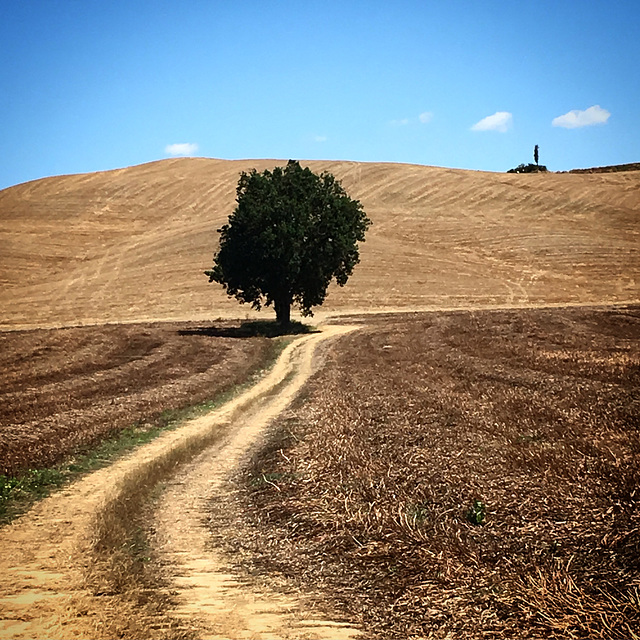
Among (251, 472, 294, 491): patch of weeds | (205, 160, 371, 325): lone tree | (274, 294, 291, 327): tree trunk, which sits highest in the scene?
(205, 160, 371, 325): lone tree

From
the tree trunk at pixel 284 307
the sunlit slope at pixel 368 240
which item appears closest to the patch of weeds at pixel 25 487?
the tree trunk at pixel 284 307

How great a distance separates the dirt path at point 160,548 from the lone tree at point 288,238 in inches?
1359

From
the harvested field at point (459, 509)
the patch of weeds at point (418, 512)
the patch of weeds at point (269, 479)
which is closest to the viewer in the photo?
the harvested field at point (459, 509)

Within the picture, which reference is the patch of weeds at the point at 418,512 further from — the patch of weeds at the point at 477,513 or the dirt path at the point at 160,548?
the dirt path at the point at 160,548

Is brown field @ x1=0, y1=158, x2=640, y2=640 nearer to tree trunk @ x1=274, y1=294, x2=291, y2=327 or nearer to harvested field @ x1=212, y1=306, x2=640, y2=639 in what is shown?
harvested field @ x1=212, y1=306, x2=640, y2=639

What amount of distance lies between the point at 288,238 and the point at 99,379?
2462 centimetres

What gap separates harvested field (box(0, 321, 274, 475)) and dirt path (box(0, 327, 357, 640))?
2215 mm

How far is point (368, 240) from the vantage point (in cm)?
9056

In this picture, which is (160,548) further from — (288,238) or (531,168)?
(531,168)

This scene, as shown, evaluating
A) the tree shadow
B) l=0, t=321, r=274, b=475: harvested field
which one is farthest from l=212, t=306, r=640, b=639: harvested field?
the tree shadow

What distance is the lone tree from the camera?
50031mm

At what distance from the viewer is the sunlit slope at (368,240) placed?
72500 millimetres

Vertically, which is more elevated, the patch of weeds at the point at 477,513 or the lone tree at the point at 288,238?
the lone tree at the point at 288,238

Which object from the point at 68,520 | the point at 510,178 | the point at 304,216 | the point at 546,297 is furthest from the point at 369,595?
the point at 510,178
